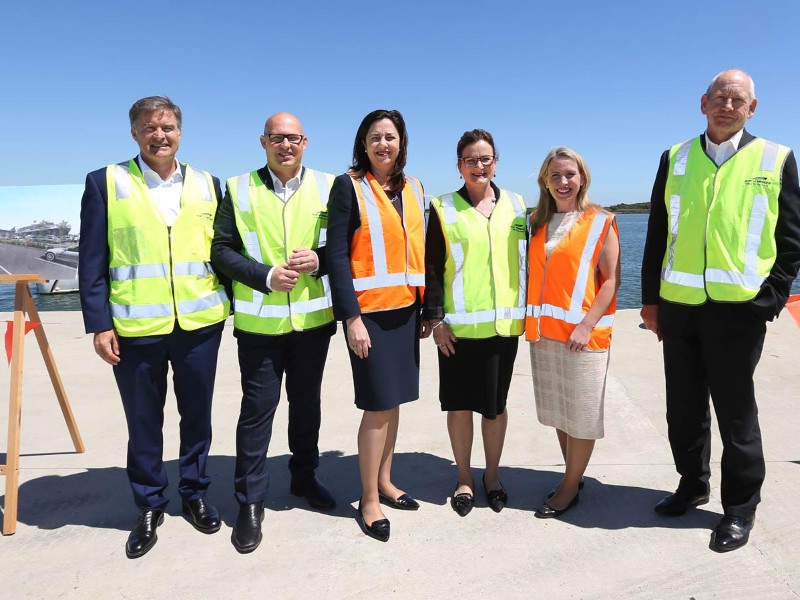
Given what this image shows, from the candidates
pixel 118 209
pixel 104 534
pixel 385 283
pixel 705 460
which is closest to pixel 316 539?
pixel 104 534

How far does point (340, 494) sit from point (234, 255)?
1562 millimetres

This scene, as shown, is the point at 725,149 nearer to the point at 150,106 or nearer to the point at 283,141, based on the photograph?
the point at 283,141

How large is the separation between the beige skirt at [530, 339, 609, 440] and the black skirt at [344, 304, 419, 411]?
73 centimetres

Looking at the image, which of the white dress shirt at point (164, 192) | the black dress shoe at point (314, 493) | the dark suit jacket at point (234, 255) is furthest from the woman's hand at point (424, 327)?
the white dress shirt at point (164, 192)

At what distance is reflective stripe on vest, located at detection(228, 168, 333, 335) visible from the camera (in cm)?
267

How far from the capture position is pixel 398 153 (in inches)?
108

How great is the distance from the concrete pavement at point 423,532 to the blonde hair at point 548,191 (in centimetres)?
161

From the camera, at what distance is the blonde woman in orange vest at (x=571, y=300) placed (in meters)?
2.68

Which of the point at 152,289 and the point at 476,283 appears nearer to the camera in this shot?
the point at 152,289

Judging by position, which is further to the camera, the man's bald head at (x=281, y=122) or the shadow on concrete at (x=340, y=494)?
the shadow on concrete at (x=340, y=494)

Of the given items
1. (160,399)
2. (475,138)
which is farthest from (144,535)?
(475,138)

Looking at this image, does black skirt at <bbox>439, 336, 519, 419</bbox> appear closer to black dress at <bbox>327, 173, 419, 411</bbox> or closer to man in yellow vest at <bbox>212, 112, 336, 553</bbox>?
black dress at <bbox>327, 173, 419, 411</bbox>

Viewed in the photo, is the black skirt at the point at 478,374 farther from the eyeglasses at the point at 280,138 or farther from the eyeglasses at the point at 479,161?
the eyeglasses at the point at 280,138

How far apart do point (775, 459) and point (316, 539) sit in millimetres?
2912
